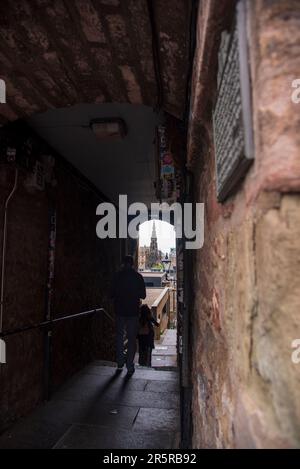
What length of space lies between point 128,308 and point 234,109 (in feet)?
13.9

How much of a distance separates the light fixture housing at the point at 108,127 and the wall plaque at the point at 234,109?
2377 mm

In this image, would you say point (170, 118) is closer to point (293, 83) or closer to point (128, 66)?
point (128, 66)

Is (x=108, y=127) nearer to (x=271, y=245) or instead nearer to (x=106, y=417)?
(x=106, y=417)

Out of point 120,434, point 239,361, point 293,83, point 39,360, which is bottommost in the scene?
point 120,434

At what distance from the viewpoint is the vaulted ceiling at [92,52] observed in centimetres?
179

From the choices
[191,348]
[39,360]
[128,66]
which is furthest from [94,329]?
[128,66]

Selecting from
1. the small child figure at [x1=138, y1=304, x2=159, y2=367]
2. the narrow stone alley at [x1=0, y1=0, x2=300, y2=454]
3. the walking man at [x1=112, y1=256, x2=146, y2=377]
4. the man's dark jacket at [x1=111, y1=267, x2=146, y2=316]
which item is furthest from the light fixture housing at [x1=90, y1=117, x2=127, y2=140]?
the small child figure at [x1=138, y1=304, x2=159, y2=367]

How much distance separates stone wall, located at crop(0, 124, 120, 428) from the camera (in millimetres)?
3346

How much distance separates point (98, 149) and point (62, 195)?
2.71 ft

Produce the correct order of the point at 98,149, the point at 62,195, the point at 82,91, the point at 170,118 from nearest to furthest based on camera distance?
1. the point at 82,91
2. the point at 170,118
3. the point at 98,149
4. the point at 62,195

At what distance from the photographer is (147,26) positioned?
188 cm

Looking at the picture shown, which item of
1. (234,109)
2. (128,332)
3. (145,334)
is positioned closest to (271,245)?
(234,109)

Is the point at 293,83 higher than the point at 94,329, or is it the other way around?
the point at 293,83

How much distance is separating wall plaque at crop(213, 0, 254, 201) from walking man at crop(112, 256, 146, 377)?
388cm
